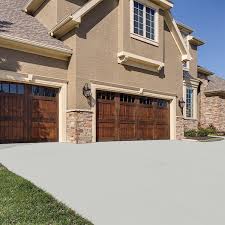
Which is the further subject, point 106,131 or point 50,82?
point 106,131

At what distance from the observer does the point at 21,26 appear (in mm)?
12883

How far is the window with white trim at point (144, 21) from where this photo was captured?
50.0ft

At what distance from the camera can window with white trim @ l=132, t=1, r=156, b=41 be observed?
1524 centimetres

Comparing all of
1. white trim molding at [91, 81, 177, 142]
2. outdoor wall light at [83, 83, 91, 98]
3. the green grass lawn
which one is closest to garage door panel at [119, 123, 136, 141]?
white trim molding at [91, 81, 177, 142]

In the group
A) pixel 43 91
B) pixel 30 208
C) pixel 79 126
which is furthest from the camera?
pixel 43 91

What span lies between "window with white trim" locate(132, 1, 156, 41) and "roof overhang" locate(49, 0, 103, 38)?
9.05 ft

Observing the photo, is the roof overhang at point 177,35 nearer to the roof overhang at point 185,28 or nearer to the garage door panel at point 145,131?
the roof overhang at point 185,28

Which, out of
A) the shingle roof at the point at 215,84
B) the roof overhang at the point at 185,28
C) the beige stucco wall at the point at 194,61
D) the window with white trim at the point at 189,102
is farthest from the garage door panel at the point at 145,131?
the shingle roof at the point at 215,84

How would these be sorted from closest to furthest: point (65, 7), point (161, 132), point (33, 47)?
point (33, 47), point (65, 7), point (161, 132)

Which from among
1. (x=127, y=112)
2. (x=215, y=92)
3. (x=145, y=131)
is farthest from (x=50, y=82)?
(x=215, y=92)

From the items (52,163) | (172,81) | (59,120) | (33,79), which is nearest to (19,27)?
(33,79)

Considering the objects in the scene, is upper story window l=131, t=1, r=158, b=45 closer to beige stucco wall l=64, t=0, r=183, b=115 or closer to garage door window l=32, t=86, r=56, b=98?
beige stucco wall l=64, t=0, r=183, b=115

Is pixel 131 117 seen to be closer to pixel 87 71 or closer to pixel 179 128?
pixel 87 71

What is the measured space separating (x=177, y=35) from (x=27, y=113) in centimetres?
1106
